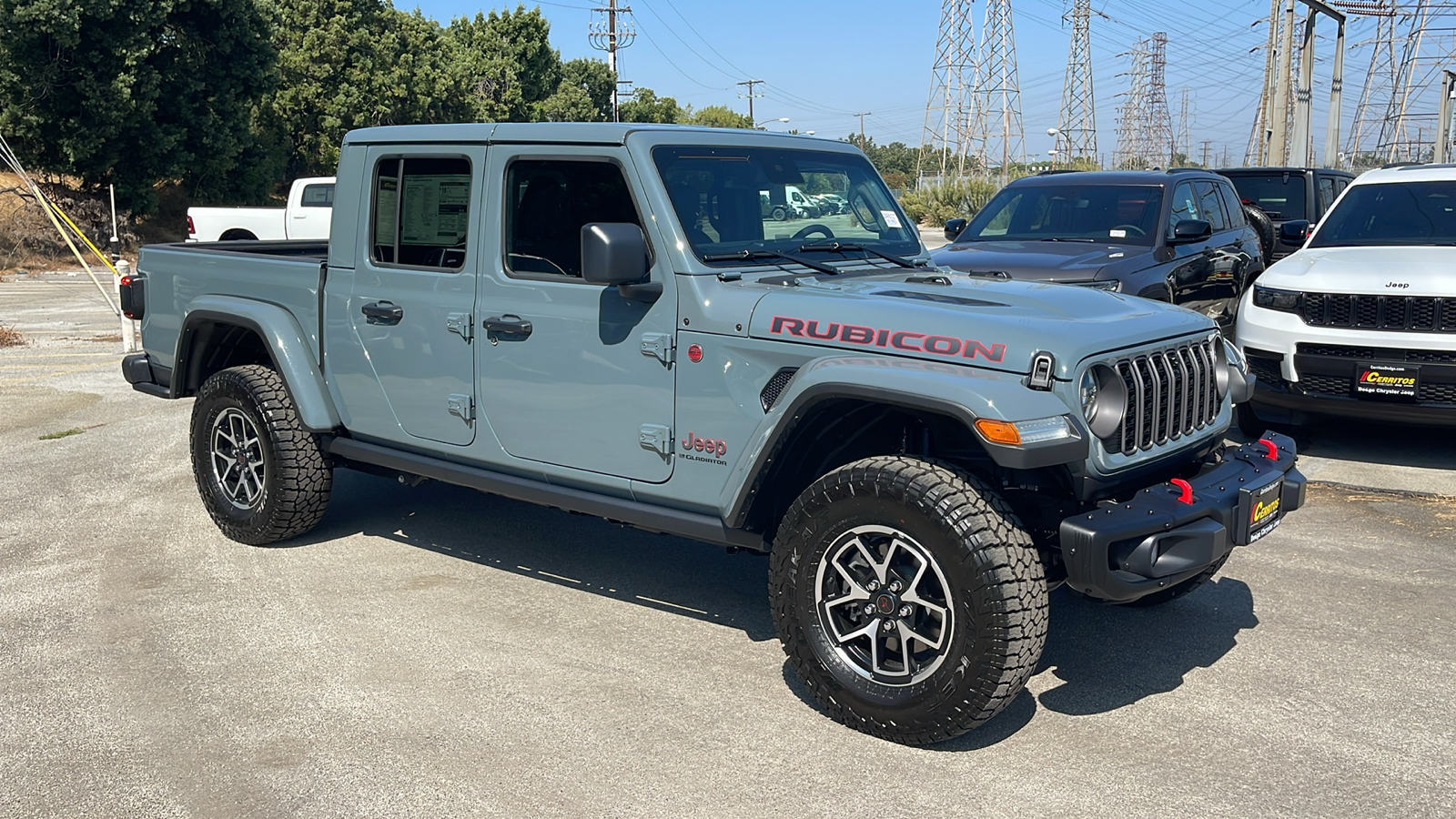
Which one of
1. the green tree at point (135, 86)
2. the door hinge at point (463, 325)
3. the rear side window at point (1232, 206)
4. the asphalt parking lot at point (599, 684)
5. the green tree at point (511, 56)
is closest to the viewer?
the asphalt parking lot at point (599, 684)

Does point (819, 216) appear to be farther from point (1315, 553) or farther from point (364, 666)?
point (1315, 553)

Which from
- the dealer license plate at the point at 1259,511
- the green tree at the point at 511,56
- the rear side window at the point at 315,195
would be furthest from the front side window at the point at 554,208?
the green tree at the point at 511,56

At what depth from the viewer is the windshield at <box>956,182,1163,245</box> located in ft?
31.7

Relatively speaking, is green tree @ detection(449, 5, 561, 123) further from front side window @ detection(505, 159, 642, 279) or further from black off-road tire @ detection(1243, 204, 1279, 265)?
front side window @ detection(505, 159, 642, 279)

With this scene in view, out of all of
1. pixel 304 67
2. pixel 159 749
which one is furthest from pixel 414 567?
pixel 304 67

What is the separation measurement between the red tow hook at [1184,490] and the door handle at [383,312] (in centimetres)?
329

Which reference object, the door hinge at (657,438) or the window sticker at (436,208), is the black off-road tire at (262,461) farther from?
the door hinge at (657,438)

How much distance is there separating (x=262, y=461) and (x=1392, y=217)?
782 cm

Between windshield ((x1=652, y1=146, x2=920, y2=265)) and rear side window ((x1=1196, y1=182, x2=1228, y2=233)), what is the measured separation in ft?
19.4

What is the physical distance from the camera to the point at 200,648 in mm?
4742

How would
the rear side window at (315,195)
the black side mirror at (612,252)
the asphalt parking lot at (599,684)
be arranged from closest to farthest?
1. the asphalt parking lot at (599,684)
2. the black side mirror at (612,252)
3. the rear side window at (315,195)

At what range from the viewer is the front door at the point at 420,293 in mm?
5141

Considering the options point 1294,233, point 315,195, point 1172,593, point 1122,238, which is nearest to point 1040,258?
point 1122,238

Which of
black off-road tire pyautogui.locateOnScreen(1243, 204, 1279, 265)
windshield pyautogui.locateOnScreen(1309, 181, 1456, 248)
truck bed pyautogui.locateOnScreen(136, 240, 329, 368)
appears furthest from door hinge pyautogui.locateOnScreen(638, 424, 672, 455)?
black off-road tire pyautogui.locateOnScreen(1243, 204, 1279, 265)
